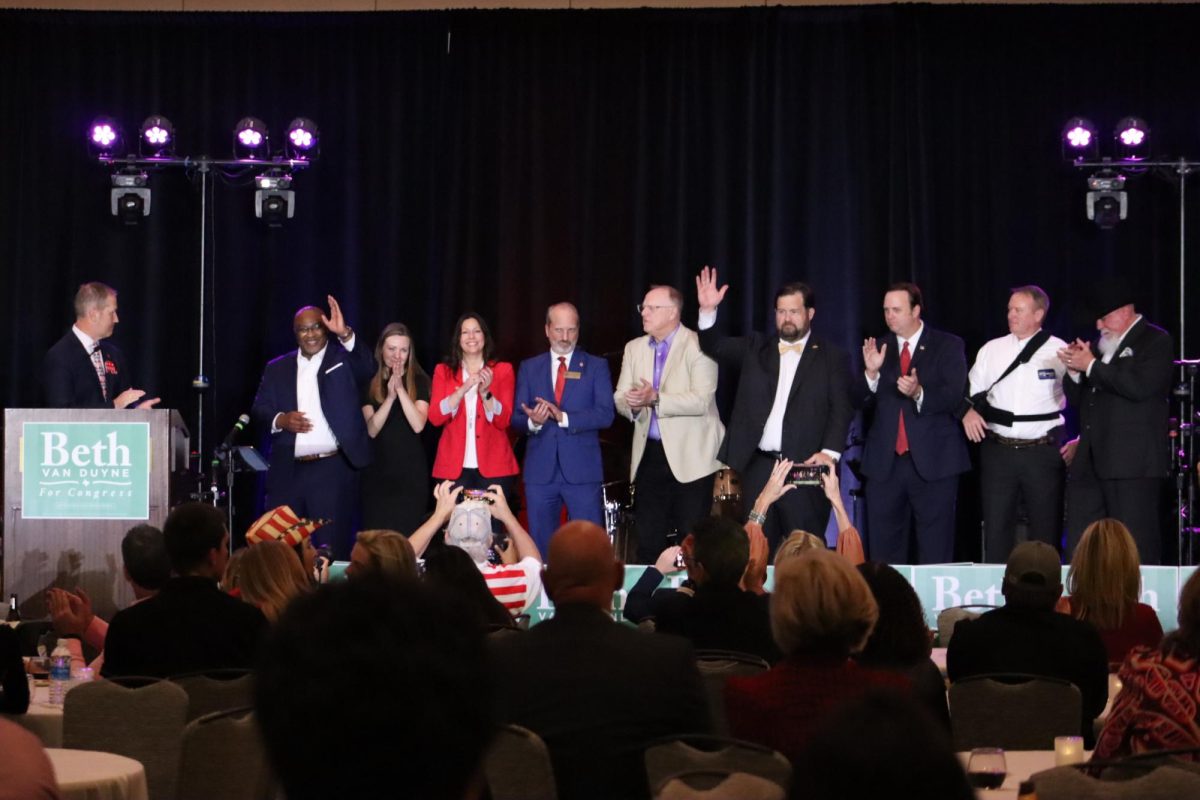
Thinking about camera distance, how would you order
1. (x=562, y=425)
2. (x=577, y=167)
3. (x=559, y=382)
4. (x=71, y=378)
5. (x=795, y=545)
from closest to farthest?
(x=795, y=545) → (x=71, y=378) → (x=562, y=425) → (x=559, y=382) → (x=577, y=167)

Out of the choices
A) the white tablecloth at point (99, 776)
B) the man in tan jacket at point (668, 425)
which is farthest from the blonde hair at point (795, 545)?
the man in tan jacket at point (668, 425)

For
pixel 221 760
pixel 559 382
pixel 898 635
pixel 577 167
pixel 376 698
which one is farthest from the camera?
pixel 577 167

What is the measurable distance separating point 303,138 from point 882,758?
9.04m

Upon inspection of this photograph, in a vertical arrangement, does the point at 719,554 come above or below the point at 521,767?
above

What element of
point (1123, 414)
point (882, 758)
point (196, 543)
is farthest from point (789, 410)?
point (882, 758)

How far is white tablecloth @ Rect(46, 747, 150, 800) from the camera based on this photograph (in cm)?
340

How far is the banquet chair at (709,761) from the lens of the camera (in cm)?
285

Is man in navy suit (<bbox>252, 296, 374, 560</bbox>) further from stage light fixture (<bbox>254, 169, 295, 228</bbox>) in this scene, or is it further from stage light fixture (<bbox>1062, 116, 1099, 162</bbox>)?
stage light fixture (<bbox>1062, 116, 1099, 162</bbox>)

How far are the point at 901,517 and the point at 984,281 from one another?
6.52 ft

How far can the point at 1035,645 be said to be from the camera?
422 centimetres

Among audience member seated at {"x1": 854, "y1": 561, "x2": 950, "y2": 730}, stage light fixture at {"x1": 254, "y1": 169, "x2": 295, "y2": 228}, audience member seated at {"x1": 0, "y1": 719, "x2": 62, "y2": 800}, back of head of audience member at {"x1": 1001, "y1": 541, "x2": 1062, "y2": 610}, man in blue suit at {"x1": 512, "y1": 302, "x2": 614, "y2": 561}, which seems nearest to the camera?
audience member seated at {"x1": 0, "y1": 719, "x2": 62, "y2": 800}

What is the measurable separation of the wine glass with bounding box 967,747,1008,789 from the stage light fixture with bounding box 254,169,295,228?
7462 mm

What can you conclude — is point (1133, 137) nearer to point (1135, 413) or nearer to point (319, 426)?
point (1135, 413)

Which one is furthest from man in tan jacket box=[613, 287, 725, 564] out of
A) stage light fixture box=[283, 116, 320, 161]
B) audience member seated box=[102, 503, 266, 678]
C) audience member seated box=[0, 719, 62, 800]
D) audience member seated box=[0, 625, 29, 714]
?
audience member seated box=[0, 719, 62, 800]
